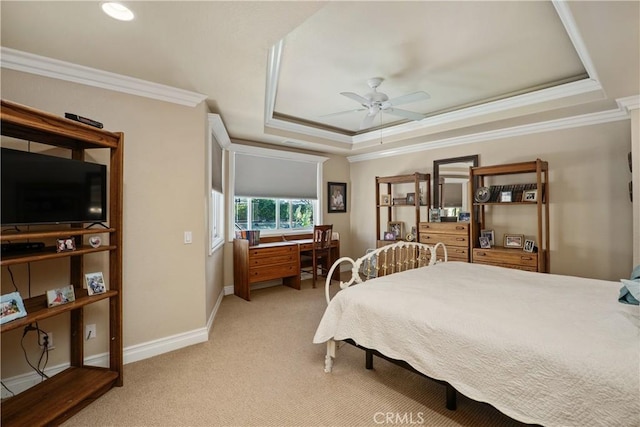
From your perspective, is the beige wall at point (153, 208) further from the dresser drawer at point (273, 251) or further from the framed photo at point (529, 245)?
the framed photo at point (529, 245)

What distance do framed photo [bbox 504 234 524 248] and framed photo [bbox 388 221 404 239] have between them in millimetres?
1653

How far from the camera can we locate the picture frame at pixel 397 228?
524 cm

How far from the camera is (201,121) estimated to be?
2881mm

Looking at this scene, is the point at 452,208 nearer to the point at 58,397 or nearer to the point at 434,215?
the point at 434,215

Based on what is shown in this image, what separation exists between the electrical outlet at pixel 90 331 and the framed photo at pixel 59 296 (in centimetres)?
55

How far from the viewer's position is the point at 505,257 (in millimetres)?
3689

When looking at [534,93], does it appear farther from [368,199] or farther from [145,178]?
[145,178]

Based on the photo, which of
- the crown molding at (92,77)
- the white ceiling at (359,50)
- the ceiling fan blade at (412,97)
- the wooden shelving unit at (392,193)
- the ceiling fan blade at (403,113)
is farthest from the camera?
the wooden shelving unit at (392,193)

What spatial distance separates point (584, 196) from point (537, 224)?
0.56 metres

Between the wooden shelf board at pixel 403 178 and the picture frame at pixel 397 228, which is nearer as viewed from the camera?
the wooden shelf board at pixel 403 178

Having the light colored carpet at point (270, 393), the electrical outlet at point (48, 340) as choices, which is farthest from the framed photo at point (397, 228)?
the electrical outlet at point (48, 340)

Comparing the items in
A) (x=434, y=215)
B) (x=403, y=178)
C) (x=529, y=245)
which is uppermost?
(x=403, y=178)

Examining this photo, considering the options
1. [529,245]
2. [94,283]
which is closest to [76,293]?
[94,283]

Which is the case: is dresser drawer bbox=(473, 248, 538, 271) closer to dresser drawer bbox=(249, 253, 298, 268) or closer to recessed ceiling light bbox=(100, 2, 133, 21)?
dresser drawer bbox=(249, 253, 298, 268)
